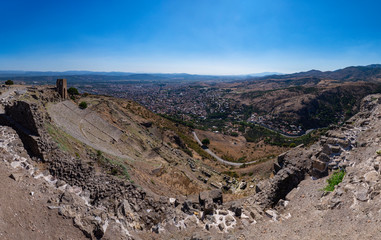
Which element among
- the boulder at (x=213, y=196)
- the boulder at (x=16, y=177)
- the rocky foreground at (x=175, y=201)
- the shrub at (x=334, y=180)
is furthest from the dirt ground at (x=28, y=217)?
the shrub at (x=334, y=180)

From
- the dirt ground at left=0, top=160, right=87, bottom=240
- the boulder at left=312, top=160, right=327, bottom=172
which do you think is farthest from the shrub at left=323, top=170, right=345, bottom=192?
the dirt ground at left=0, top=160, right=87, bottom=240

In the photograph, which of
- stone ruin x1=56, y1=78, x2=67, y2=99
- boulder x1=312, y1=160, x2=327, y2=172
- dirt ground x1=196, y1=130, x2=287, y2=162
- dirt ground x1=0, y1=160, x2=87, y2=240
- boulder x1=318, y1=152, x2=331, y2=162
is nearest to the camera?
dirt ground x1=0, y1=160, x2=87, y2=240

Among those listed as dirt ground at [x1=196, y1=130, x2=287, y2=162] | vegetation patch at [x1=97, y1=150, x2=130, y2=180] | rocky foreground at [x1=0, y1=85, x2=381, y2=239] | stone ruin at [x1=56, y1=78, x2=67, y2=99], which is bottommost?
dirt ground at [x1=196, y1=130, x2=287, y2=162]

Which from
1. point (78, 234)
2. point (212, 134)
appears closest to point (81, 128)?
point (78, 234)

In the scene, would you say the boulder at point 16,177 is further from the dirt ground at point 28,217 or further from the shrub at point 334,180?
the shrub at point 334,180

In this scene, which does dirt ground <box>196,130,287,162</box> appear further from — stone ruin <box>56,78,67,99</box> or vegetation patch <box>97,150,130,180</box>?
stone ruin <box>56,78,67,99</box>

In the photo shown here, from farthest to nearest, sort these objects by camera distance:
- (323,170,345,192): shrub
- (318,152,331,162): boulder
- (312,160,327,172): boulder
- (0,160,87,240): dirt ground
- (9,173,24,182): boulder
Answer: (318,152,331,162): boulder → (312,160,327,172): boulder → (323,170,345,192): shrub → (9,173,24,182): boulder → (0,160,87,240): dirt ground

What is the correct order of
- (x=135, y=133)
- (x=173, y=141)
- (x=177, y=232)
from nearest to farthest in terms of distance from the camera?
(x=177, y=232)
(x=135, y=133)
(x=173, y=141)

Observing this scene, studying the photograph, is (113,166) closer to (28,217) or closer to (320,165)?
(28,217)

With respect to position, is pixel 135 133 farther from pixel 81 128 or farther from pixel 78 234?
pixel 78 234
